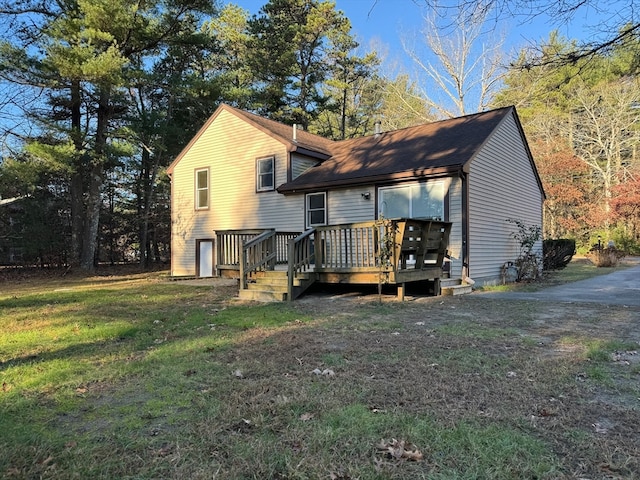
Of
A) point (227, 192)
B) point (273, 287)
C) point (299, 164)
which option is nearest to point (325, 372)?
point (273, 287)

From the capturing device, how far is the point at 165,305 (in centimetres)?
794

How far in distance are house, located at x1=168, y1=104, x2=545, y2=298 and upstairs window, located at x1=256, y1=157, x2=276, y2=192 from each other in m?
0.03

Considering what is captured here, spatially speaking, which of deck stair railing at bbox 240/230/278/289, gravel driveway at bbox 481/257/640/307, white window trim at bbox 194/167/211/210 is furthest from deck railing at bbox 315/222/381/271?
white window trim at bbox 194/167/211/210

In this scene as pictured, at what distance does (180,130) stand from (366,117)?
48.7 feet

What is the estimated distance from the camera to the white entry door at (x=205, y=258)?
1554 cm

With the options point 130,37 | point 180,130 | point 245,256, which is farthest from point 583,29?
point 180,130

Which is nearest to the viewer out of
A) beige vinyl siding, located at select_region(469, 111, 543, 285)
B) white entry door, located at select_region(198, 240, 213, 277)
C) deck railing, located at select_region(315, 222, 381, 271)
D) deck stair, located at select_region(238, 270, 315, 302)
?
deck railing, located at select_region(315, 222, 381, 271)

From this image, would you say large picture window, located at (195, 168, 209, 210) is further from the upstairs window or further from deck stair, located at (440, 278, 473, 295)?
deck stair, located at (440, 278, 473, 295)

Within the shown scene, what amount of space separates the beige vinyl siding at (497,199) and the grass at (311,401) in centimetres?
507

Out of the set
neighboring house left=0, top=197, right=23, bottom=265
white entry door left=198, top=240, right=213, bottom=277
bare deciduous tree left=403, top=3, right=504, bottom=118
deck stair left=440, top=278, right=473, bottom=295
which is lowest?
deck stair left=440, top=278, right=473, bottom=295

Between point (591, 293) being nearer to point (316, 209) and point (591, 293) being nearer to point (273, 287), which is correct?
point (273, 287)

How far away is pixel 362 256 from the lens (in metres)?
8.49

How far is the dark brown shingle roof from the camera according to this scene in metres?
10.5

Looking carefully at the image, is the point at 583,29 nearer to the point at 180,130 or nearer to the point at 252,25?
the point at 180,130
